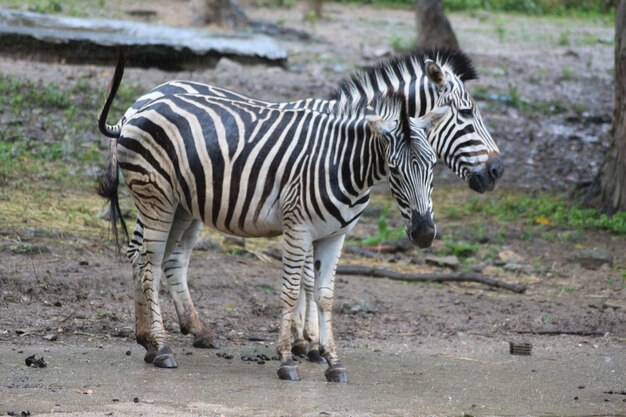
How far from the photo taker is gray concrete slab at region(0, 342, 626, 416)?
19.6 ft

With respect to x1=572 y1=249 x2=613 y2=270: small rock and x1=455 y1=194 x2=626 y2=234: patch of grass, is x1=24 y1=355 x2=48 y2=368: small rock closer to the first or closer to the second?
x1=572 y1=249 x2=613 y2=270: small rock

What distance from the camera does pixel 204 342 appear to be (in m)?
7.73

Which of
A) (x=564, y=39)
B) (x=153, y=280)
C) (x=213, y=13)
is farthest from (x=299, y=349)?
(x=564, y=39)

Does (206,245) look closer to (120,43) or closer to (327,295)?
(327,295)

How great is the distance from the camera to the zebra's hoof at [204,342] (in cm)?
772

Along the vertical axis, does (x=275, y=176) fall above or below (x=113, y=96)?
below

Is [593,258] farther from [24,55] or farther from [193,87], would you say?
[24,55]

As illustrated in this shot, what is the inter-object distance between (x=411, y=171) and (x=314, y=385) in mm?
1524

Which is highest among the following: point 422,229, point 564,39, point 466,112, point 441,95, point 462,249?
point 564,39

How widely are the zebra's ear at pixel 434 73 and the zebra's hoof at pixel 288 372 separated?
297 centimetres

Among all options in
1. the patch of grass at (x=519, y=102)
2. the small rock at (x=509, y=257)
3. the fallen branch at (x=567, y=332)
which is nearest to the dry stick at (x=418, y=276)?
the small rock at (x=509, y=257)

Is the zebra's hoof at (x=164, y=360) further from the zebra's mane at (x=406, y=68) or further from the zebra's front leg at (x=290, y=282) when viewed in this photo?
the zebra's mane at (x=406, y=68)

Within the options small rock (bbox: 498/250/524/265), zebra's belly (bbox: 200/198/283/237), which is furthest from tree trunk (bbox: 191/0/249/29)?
zebra's belly (bbox: 200/198/283/237)

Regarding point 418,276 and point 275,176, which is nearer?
point 275,176
